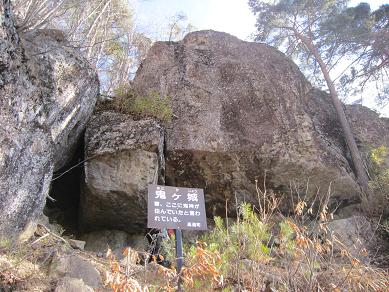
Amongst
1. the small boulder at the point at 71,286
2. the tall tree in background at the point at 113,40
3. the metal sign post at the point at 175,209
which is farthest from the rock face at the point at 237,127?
the tall tree in background at the point at 113,40

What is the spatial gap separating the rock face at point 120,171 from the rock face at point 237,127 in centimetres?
67

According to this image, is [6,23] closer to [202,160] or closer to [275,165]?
[202,160]

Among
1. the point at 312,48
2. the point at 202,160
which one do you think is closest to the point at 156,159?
the point at 202,160

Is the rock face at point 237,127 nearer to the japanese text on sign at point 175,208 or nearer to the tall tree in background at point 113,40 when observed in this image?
the japanese text on sign at point 175,208

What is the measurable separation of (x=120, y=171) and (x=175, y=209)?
2336 mm

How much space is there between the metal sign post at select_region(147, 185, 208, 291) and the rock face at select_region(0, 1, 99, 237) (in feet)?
5.83

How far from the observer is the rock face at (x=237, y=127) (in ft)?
23.1

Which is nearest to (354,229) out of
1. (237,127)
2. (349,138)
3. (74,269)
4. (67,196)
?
(349,138)

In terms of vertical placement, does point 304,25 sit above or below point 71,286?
above

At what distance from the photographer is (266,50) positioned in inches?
377

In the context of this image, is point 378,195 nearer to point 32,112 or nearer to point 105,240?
point 105,240

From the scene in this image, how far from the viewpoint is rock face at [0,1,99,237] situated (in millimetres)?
4414

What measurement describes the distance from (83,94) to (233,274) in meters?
3.63

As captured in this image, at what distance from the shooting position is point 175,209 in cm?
399
